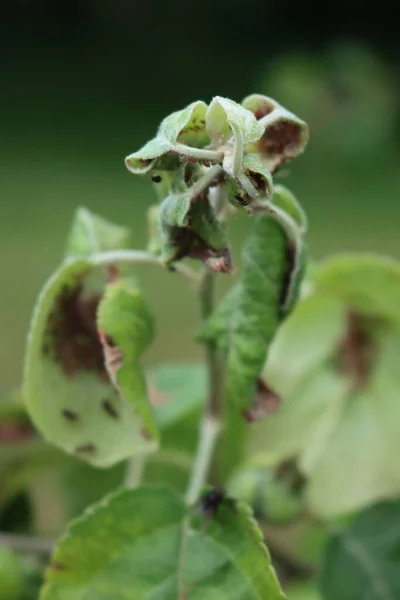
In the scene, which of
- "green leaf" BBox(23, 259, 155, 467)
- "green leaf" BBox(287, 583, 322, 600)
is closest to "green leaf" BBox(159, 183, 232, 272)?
"green leaf" BBox(23, 259, 155, 467)

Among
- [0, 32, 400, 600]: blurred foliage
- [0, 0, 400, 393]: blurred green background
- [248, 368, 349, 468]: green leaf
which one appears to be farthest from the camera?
[0, 0, 400, 393]: blurred green background

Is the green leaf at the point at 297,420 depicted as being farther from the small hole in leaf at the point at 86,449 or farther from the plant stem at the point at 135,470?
the small hole in leaf at the point at 86,449

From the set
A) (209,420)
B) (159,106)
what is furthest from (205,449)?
Result: (159,106)

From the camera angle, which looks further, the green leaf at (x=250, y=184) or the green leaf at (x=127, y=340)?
the green leaf at (x=127, y=340)

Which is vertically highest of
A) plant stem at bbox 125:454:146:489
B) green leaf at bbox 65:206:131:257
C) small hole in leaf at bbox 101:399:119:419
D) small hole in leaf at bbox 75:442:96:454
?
green leaf at bbox 65:206:131:257

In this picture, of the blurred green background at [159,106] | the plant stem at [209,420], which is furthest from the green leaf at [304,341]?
the blurred green background at [159,106]

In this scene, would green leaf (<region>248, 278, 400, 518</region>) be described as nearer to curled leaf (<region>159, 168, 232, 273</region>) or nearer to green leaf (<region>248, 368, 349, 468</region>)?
green leaf (<region>248, 368, 349, 468</region>)

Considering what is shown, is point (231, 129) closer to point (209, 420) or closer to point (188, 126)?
point (188, 126)
